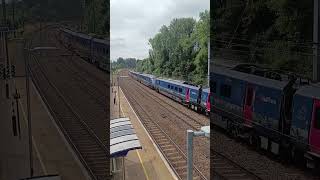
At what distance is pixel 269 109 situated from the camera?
13.6 ft

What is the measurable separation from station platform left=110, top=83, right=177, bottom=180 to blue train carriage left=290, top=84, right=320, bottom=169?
169cm

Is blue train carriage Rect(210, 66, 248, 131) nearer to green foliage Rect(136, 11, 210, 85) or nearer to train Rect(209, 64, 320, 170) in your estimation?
train Rect(209, 64, 320, 170)

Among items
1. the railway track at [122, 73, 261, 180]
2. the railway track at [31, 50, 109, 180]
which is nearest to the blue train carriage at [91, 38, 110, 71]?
the railway track at [31, 50, 109, 180]

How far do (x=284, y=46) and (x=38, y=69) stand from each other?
2.35 meters

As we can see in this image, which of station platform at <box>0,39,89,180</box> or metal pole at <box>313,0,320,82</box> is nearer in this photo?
station platform at <box>0,39,89,180</box>

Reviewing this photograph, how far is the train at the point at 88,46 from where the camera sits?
400 cm

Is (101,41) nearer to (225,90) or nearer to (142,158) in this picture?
(225,90)

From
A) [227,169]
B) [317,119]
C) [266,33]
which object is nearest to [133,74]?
[227,169]

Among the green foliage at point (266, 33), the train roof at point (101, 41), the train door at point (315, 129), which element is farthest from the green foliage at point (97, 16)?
the train door at point (315, 129)

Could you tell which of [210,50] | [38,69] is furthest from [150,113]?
[38,69]

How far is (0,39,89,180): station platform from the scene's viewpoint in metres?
3.66

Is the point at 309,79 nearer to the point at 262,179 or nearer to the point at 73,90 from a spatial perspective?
the point at 262,179

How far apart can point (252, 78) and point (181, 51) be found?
4.51 ft

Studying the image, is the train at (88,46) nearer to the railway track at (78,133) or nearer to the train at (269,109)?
the railway track at (78,133)
